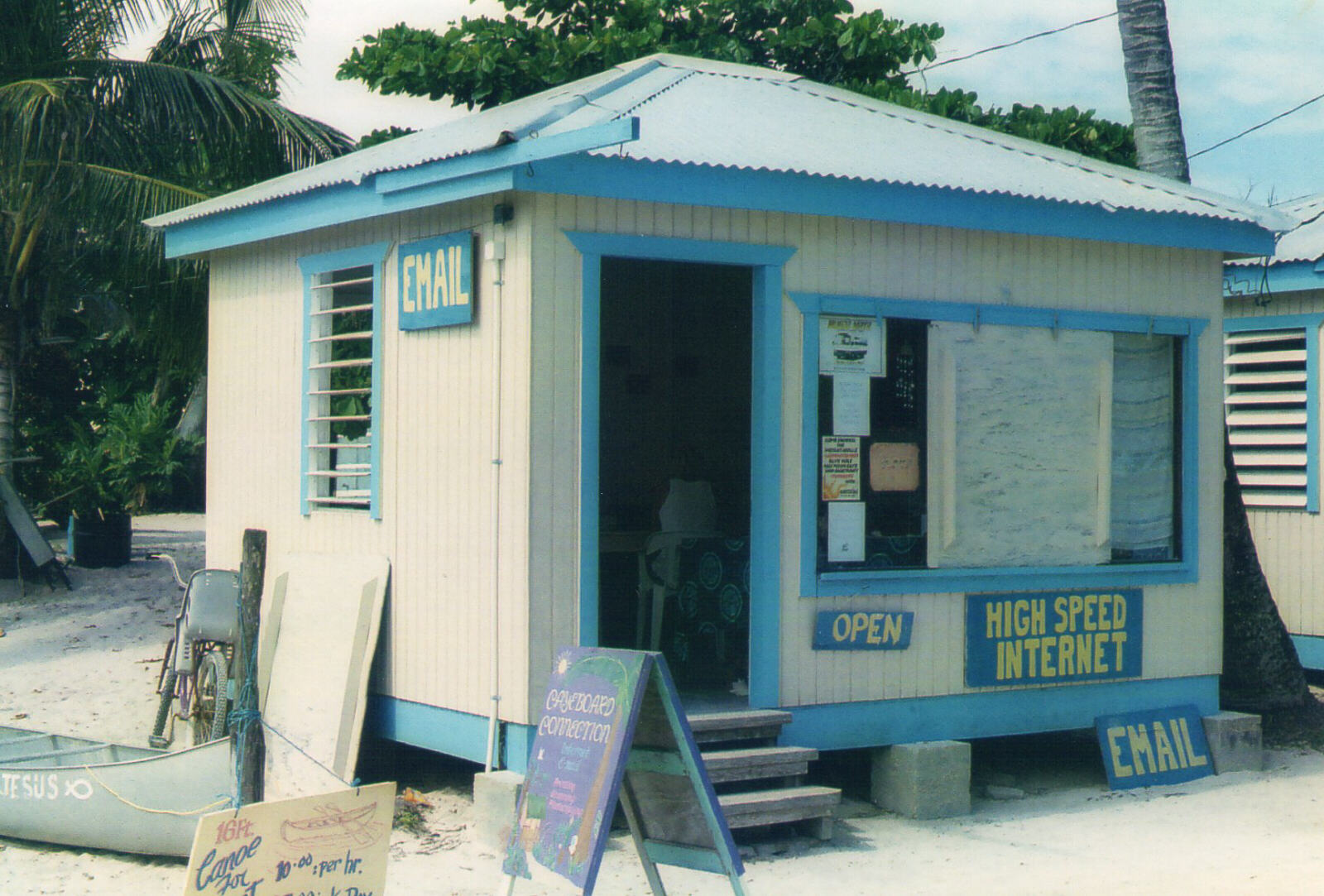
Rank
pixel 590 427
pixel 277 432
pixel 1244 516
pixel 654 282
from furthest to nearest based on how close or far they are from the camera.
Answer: pixel 654 282, pixel 1244 516, pixel 277 432, pixel 590 427

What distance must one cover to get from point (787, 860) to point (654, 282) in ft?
18.9

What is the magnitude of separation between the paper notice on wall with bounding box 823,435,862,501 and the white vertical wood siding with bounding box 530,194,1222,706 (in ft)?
0.46

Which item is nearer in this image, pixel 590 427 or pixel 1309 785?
pixel 590 427

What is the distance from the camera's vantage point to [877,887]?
7184 mm

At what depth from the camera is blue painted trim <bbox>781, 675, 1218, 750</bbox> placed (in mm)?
8484

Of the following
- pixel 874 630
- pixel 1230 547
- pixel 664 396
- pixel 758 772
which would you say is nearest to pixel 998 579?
pixel 874 630

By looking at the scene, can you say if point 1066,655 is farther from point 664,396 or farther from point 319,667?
point 319,667

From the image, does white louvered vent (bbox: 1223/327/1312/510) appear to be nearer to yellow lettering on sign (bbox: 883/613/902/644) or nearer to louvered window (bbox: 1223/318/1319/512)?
louvered window (bbox: 1223/318/1319/512)

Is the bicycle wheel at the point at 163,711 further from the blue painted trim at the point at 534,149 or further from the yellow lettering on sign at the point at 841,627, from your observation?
the yellow lettering on sign at the point at 841,627

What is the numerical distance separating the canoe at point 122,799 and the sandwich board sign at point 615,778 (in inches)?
86.4

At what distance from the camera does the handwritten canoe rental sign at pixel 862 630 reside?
27.7 ft

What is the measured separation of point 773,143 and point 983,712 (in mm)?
3436

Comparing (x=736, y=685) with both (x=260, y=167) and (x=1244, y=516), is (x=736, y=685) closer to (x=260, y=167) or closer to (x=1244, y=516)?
(x=1244, y=516)

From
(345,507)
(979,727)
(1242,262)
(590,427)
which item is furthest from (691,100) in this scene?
(1242,262)
